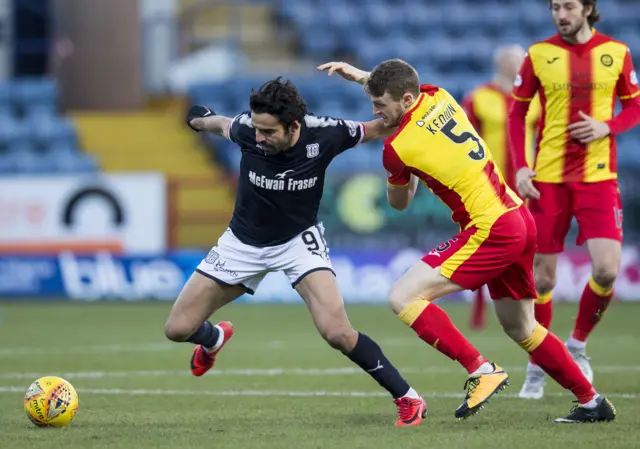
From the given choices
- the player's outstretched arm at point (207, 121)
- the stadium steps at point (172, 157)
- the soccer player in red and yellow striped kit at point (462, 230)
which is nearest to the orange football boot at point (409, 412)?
the soccer player in red and yellow striped kit at point (462, 230)

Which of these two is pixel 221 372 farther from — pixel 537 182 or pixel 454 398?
pixel 537 182

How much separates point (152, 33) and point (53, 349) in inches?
486

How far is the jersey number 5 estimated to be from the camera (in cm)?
607

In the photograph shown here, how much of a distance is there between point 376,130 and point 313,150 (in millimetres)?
353

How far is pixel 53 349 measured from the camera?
10.4 meters

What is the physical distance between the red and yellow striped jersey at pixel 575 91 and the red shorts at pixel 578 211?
0.06 metres

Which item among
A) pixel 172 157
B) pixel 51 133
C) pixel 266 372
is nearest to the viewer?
pixel 266 372

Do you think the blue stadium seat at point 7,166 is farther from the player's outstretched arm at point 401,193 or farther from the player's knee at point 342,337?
the player's outstretched arm at point 401,193

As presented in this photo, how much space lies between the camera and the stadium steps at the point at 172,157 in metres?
16.4

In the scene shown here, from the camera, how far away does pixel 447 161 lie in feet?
19.8

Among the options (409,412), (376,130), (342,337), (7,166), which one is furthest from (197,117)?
(7,166)

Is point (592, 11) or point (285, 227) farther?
point (592, 11)

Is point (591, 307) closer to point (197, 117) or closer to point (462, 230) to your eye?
point (462, 230)

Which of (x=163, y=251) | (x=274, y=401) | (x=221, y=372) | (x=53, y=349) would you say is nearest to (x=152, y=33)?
(x=163, y=251)
